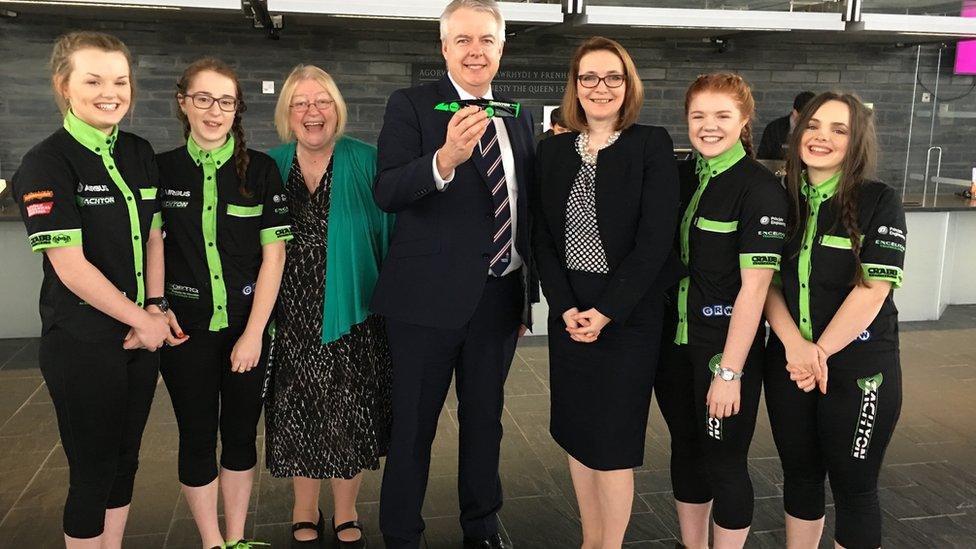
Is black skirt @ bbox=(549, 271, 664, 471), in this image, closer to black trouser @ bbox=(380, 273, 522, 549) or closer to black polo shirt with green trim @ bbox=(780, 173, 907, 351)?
black trouser @ bbox=(380, 273, 522, 549)

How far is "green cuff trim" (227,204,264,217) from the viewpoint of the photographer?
7.14 ft

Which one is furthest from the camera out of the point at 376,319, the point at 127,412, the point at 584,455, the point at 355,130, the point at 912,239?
the point at 355,130

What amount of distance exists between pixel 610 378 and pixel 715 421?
0.30 meters

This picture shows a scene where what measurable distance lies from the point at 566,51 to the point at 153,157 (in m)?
6.05

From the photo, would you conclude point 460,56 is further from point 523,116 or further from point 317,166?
point 317,166

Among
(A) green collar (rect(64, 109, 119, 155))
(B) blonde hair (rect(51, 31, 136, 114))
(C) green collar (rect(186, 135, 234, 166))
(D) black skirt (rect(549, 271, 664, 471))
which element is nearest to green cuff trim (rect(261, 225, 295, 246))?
(C) green collar (rect(186, 135, 234, 166))

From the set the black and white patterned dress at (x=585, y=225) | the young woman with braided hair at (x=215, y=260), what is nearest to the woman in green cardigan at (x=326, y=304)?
the young woman with braided hair at (x=215, y=260)

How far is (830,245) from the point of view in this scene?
79.4 inches

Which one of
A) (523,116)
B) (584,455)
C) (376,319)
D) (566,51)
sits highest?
(566,51)

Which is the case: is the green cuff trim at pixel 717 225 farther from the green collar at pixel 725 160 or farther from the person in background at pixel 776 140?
the person in background at pixel 776 140

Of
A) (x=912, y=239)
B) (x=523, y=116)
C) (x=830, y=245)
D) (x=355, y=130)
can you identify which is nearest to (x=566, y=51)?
(x=355, y=130)

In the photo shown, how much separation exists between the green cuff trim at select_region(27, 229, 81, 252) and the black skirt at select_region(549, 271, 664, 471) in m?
1.26

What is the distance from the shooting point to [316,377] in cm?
245

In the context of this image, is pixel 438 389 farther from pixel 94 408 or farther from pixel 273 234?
pixel 94 408
